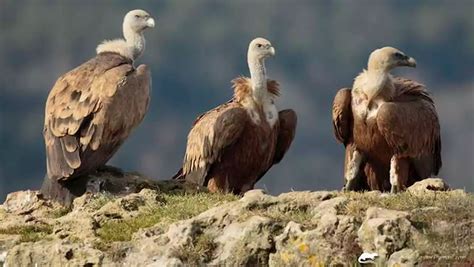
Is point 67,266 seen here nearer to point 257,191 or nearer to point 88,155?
point 257,191

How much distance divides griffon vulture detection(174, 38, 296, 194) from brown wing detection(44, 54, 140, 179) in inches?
62.9

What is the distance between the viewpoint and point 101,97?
1596 cm

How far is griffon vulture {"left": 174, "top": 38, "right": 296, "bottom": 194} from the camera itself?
1727cm

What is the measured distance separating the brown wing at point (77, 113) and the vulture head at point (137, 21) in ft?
6.27

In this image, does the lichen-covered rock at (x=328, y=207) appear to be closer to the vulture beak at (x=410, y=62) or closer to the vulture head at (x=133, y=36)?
the vulture beak at (x=410, y=62)

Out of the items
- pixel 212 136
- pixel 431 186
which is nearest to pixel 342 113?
pixel 212 136

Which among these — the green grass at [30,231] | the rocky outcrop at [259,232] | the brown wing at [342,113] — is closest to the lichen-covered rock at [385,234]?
the rocky outcrop at [259,232]

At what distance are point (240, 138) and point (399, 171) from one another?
7.26 ft

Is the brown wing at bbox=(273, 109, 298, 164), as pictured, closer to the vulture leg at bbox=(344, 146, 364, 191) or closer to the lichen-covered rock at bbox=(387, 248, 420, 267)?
the vulture leg at bbox=(344, 146, 364, 191)

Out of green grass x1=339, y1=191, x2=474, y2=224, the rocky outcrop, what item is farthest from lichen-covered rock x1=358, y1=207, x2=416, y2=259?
green grass x1=339, y1=191, x2=474, y2=224

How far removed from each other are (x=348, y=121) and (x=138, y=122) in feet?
9.44

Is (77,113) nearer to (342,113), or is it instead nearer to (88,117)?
(88,117)

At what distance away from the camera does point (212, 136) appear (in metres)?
17.3

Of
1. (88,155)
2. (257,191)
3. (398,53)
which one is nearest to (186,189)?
(88,155)
